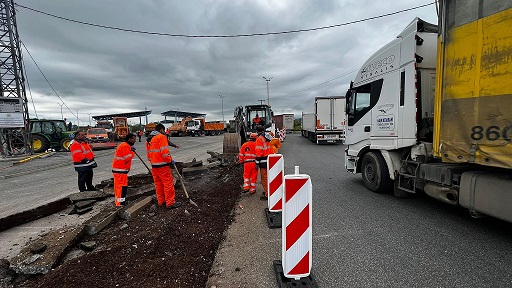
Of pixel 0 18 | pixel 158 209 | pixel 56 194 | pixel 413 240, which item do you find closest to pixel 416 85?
pixel 413 240

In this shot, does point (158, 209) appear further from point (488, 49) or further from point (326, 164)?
point (326, 164)

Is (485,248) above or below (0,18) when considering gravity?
below

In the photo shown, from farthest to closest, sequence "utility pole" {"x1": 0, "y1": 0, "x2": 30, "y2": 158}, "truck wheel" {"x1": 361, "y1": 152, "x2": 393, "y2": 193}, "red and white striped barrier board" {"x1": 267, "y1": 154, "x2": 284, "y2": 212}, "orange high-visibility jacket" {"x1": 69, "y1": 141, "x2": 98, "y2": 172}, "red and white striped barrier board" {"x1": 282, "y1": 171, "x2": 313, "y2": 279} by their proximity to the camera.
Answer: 1. "utility pole" {"x1": 0, "y1": 0, "x2": 30, "y2": 158}
2. "orange high-visibility jacket" {"x1": 69, "y1": 141, "x2": 98, "y2": 172}
3. "truck wheel" {"x1": 361, "y1": 152, "x2": 393, "y2": 193}
4. "red and white striped barrier board" {"x1": 267, "y1": 154, "x2": 284, "y2": 212}
5. "red and white striped barrier board" {"x1": 282, "y1": 171, "x2": 313, "y2": 279}

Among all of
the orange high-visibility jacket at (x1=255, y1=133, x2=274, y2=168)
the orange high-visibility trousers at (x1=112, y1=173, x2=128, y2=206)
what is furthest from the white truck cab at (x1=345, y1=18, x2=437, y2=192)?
the orange high-visibility trousers at (x1=112, y1=173, x2=128, y2=206)

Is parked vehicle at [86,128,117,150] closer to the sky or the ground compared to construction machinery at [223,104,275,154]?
closer to the ground

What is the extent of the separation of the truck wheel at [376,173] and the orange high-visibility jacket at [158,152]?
4.46 m

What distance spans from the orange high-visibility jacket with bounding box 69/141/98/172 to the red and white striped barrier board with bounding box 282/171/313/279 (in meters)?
5.93

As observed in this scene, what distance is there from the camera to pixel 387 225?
3.96m

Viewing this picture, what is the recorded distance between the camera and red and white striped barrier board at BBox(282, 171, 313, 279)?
96.0 inches

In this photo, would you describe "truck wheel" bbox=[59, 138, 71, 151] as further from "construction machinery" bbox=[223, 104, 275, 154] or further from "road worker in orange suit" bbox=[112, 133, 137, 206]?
"road worker in orange suit" bbox=[112, 133, 137, 206]

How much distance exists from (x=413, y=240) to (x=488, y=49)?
259cm

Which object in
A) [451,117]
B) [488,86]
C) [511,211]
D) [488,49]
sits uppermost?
[488,49]

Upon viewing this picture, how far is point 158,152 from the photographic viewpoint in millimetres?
4988

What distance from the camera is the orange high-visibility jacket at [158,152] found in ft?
16.4
